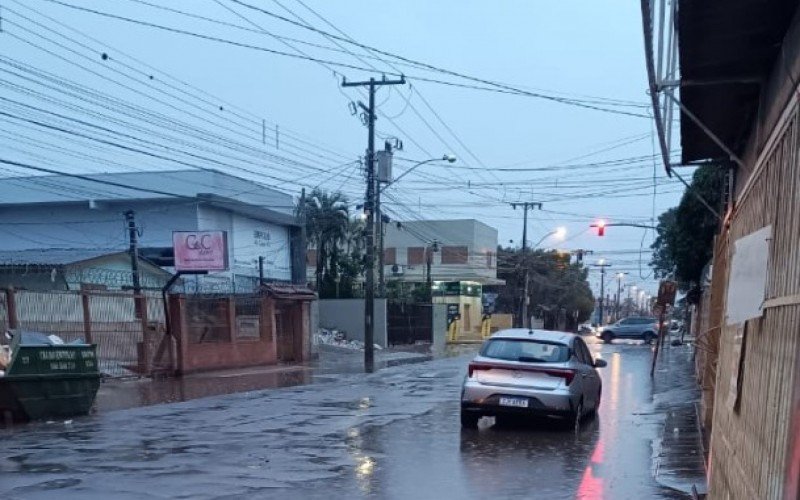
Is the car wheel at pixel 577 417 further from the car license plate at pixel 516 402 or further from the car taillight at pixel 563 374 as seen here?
the car license plate at pixel 516 402

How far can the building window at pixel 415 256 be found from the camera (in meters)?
78.2

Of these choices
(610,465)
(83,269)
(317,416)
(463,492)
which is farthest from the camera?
(83,269)

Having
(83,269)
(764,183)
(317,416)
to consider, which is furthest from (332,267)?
(764,183)

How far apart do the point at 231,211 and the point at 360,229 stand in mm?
18973

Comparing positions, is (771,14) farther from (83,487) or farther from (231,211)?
(231,211)

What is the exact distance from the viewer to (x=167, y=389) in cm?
2027

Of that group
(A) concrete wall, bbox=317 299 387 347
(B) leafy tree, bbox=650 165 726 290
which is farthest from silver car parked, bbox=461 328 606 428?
(A) concrete wall, bbox=317 299 387 347

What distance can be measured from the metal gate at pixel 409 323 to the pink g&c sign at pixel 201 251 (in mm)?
19472

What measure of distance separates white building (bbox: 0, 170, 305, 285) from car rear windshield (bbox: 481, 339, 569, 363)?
84.9ft

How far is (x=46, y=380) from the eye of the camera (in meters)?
14.2

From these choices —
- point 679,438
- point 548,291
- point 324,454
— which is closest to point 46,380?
point 324,454

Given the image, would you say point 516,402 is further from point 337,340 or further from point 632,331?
point 632,331

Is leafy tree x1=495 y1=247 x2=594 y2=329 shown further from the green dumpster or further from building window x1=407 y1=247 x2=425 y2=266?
the green dumpster

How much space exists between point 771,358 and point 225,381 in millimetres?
20121
